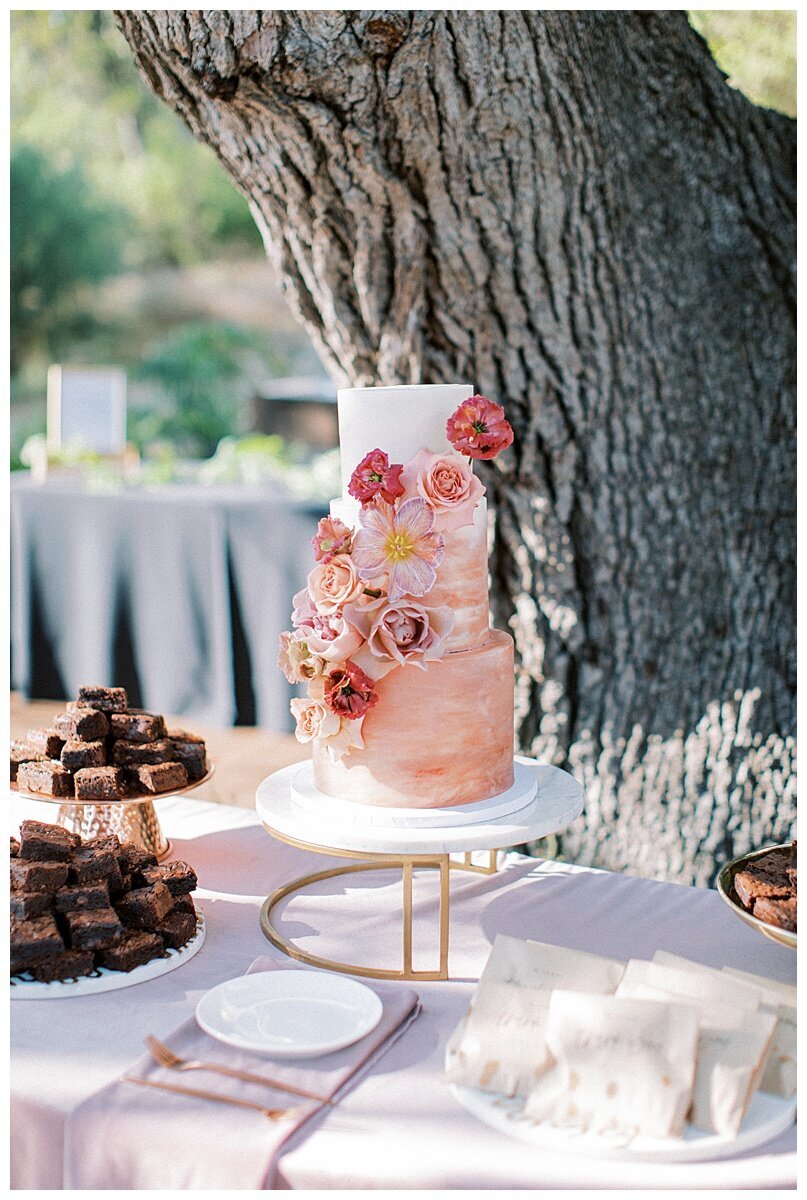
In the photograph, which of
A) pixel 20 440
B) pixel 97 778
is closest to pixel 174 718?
pixel 97 778

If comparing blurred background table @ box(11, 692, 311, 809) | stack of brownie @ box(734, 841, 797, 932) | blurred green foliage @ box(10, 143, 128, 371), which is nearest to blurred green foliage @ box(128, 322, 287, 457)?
blurred green foliage @ box(10, 143, 128, 371)

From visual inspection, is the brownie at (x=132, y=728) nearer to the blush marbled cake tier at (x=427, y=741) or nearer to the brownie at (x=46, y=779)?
the brownie at (x=46, y=779)

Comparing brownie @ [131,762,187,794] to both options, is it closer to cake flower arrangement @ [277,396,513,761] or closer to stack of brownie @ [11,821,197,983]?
stack of brownie @ [11,821,197,983]

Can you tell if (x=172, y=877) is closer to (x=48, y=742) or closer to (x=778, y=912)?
(x=48, y=742)

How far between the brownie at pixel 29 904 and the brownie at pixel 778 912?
0.83 m

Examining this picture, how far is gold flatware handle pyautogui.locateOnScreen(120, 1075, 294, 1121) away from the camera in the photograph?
105 centimetres

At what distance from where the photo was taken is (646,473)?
2518 mm

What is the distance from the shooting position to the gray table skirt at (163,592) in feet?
12.2

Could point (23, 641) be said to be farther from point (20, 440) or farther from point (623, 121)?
point (20, 440)

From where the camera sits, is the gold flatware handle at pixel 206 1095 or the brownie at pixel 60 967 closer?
the gold flatware handle at pixel 206 1095

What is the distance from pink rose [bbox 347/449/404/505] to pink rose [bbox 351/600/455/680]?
13 cm

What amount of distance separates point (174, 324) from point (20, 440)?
2692 mm

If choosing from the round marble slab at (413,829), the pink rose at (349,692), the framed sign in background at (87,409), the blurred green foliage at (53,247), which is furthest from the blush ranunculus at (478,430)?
the blurred green foliage at (53,247)

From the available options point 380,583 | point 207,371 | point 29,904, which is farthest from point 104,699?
point 207,371
